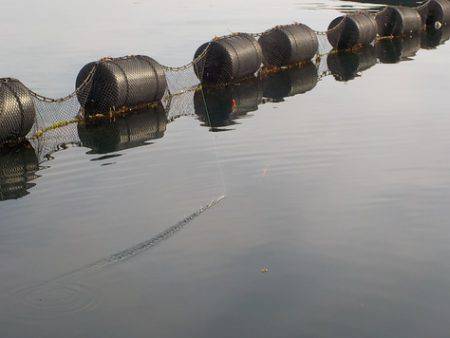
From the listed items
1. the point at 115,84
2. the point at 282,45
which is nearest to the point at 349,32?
the point at 282,45

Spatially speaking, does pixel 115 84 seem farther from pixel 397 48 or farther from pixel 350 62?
pixel 397 48

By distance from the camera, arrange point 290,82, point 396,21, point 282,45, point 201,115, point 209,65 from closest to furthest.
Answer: point 201,115
point 209,65
point 290,82
point 282,45
point 396,21

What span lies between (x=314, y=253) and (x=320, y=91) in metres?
21.5

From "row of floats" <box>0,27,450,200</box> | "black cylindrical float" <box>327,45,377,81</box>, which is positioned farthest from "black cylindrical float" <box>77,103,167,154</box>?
"black cylindrical float" <box>327,45,377,81</box>

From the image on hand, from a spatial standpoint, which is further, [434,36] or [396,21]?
[434,36]

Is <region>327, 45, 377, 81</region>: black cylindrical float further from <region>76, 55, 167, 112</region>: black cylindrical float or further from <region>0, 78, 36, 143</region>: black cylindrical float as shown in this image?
<region>0, 78, 36, 143</region>: black cylindrical float

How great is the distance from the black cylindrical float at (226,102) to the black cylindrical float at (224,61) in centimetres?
64

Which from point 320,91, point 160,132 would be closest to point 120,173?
point 160,132

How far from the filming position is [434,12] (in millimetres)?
Result: 65812

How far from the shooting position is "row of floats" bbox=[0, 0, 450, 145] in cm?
2680

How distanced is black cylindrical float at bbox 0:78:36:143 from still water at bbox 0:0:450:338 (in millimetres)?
1084

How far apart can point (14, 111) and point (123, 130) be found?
471 centimetres

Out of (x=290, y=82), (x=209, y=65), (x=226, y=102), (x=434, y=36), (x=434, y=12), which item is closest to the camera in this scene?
(x=226, y=102)

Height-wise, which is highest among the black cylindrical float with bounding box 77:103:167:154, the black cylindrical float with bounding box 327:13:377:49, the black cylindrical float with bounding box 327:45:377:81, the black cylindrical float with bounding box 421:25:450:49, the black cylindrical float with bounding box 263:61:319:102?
the black cylindrical float with bounding box 327:13:377:49
